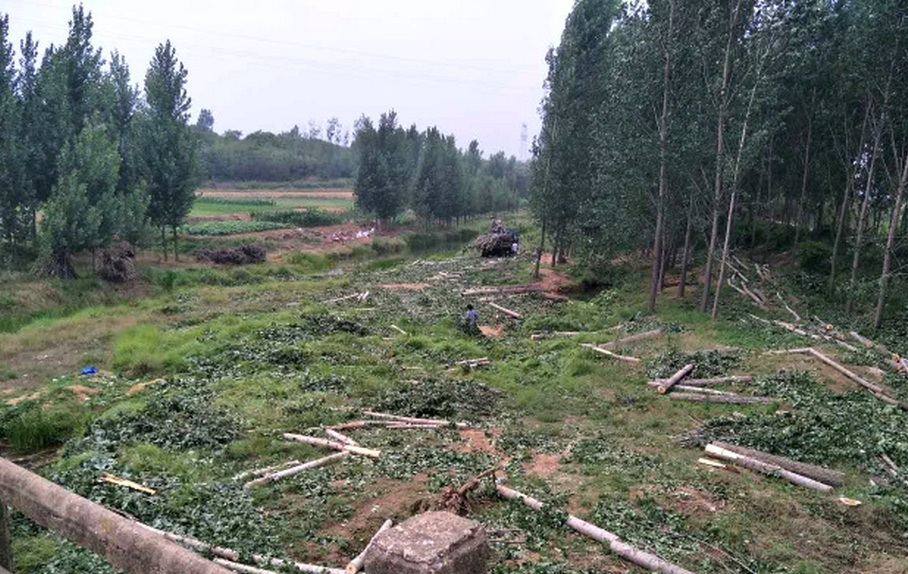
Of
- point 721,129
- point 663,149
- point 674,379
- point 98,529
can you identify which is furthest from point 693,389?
point 98,529

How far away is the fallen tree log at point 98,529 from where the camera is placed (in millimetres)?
3070

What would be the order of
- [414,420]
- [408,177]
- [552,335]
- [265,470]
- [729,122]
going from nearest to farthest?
[265,470] < [414,420] < [552,335] < [729,122] < [408,177]

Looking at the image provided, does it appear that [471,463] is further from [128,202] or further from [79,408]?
[128,202]

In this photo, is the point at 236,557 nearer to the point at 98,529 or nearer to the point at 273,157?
the point at 98,529

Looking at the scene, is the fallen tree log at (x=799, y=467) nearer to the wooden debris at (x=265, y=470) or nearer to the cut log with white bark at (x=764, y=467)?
the cut log with white bark at (x=764, y=467)

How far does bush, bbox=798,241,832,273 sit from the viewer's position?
26.9m

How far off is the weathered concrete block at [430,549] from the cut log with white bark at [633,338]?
599 inches

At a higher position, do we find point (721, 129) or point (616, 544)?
point (721, 129)

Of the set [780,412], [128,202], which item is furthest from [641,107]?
[128,202]

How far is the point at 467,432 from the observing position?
12.3 meters

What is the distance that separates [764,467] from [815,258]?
20051mm

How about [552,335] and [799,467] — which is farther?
[552,335]

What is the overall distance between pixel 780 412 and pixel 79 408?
1424 centimetres

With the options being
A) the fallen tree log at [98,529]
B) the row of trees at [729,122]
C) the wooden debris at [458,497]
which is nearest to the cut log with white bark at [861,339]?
the row of trees at [729,122]
